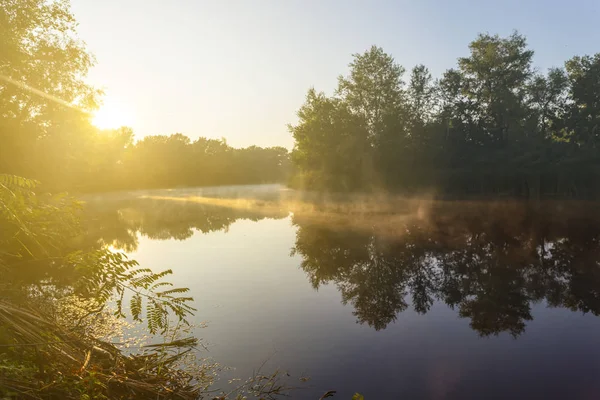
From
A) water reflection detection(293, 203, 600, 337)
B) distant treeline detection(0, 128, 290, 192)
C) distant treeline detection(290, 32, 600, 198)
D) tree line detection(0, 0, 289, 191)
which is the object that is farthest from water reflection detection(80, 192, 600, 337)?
distant treeline detection(0, 128, 290, 192)

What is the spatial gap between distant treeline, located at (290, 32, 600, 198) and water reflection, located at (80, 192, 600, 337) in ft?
67.5

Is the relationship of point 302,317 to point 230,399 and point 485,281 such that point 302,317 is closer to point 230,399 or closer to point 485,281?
point 230,399

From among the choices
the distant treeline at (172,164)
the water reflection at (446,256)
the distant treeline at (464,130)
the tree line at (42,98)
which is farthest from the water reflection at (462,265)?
the distant treeline at (172,164)

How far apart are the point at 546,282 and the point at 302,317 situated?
8886 mm

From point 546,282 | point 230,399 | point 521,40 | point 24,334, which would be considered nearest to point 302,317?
point 230,399

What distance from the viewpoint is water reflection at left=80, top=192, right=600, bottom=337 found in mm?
11086

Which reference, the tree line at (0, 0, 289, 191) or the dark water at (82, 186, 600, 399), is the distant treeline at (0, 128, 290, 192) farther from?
the dark water at (82, 186, 600, 399)

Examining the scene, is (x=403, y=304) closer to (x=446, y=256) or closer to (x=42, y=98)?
(x=446, y=256)

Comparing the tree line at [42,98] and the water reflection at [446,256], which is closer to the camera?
the water reflection at [446,256]

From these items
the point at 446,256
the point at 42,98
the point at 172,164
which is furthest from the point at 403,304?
the point at 172,164

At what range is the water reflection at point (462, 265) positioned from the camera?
10914 millimetres

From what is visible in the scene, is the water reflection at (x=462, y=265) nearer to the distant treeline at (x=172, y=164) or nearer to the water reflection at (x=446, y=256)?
the water reflection at (x=446, y=256)

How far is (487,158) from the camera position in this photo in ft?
176

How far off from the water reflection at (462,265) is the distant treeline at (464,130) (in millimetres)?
25815
